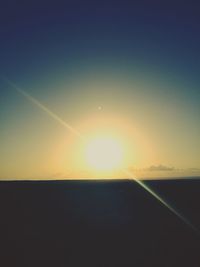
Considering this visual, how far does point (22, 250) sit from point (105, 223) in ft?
22.7

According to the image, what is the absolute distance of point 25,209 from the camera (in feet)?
89.1

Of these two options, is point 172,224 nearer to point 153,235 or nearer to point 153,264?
point 153,235

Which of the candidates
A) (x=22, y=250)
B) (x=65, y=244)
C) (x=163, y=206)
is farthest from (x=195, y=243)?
(x=163, y=206)

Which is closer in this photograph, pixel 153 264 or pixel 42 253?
pixel 153 264

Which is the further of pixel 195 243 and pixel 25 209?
pixel 25 209

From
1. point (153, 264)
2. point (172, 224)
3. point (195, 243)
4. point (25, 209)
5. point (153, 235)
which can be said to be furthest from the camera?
point (25, 209)

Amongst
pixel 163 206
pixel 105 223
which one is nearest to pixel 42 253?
pixel 105 223

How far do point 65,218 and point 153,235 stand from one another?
6.84 meters

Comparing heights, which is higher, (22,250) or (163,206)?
(163,206)

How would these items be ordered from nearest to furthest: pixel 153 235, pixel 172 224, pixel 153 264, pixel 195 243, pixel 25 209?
pixel 153 264 → pixel 195 243 → pixel 153 235 → pixel 172 224 → pixel 25 209

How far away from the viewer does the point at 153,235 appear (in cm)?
1883

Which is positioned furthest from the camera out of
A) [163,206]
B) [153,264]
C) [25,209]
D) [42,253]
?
[163,206]

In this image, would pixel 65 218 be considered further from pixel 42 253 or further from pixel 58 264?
pixel 58 264

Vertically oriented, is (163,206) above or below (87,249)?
above
